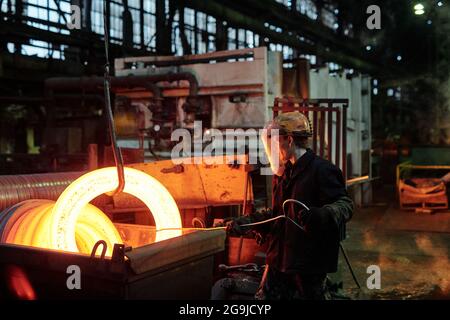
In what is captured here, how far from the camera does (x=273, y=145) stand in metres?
3.47

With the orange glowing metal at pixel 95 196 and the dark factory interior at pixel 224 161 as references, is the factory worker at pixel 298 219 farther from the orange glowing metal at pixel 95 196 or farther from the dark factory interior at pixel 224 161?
the orange glowing metal at pixel 95 196

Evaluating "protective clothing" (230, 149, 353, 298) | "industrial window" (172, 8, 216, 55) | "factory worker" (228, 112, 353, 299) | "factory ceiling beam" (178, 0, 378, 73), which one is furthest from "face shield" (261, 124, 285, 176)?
"industrial window" (172, 8, 216, 55)

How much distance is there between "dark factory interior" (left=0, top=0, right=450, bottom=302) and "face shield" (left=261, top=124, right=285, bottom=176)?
11 mm

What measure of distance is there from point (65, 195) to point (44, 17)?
16.1 meters

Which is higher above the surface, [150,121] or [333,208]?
[150,121]

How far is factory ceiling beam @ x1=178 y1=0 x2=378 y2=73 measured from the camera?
14969 millimetres

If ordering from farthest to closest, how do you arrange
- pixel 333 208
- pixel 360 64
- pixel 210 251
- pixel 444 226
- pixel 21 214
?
pixel 360 64
pixel 444 226
pixel 21 214
pixel 210 251
pixel 333 208

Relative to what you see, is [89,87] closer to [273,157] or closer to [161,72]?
[161,72]

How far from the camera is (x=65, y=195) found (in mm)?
3549

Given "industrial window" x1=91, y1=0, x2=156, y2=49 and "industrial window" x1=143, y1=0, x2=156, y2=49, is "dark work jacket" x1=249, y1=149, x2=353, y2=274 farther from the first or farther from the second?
"industrial window" x1=143, y1=0, x2=156, y2=49

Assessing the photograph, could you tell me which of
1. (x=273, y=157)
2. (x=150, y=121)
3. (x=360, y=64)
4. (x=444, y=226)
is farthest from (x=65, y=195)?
(x=360, y=64)

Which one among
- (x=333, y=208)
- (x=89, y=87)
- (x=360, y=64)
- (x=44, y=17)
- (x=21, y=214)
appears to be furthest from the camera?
(x=360, y=64)

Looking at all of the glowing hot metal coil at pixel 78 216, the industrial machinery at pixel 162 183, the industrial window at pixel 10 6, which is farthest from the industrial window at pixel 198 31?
the glowing hot metal coil at pixel 78 216
